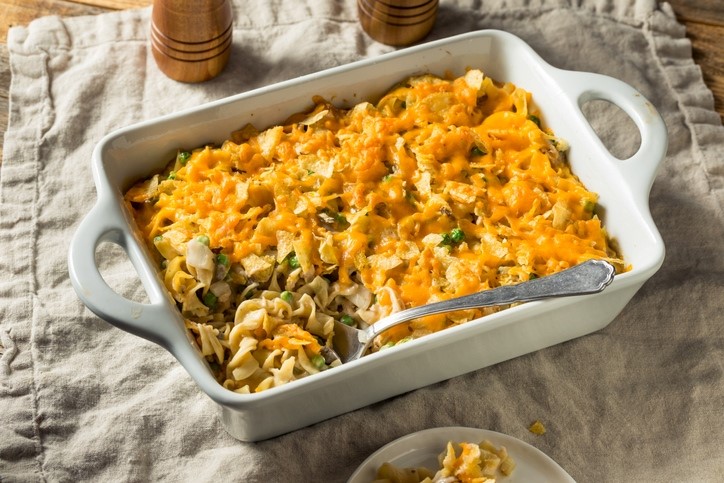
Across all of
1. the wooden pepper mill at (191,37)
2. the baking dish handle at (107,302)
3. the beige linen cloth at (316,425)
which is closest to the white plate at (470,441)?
the beige linen cloth at (316,425)

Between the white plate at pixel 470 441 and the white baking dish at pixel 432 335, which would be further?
the white plate at pixel 470 441

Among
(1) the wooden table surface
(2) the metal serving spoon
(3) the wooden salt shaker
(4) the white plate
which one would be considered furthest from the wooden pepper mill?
(4) the white plate

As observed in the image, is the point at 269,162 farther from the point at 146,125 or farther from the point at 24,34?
the point at 24,34

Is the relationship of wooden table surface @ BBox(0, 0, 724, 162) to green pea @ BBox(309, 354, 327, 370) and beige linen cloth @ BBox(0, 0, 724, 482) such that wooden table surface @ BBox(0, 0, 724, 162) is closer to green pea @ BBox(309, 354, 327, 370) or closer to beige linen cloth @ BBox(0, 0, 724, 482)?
beige linen cloth @ BBox(0, 0, 724, 482)

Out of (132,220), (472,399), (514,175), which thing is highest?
(514,175)

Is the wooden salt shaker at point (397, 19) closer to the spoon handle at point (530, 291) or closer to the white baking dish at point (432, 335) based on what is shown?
the white baking dish at point (432, 335)

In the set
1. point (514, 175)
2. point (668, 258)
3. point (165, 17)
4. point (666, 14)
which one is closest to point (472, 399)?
point (514, 175)

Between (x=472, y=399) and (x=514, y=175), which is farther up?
(x=514, y=175)
